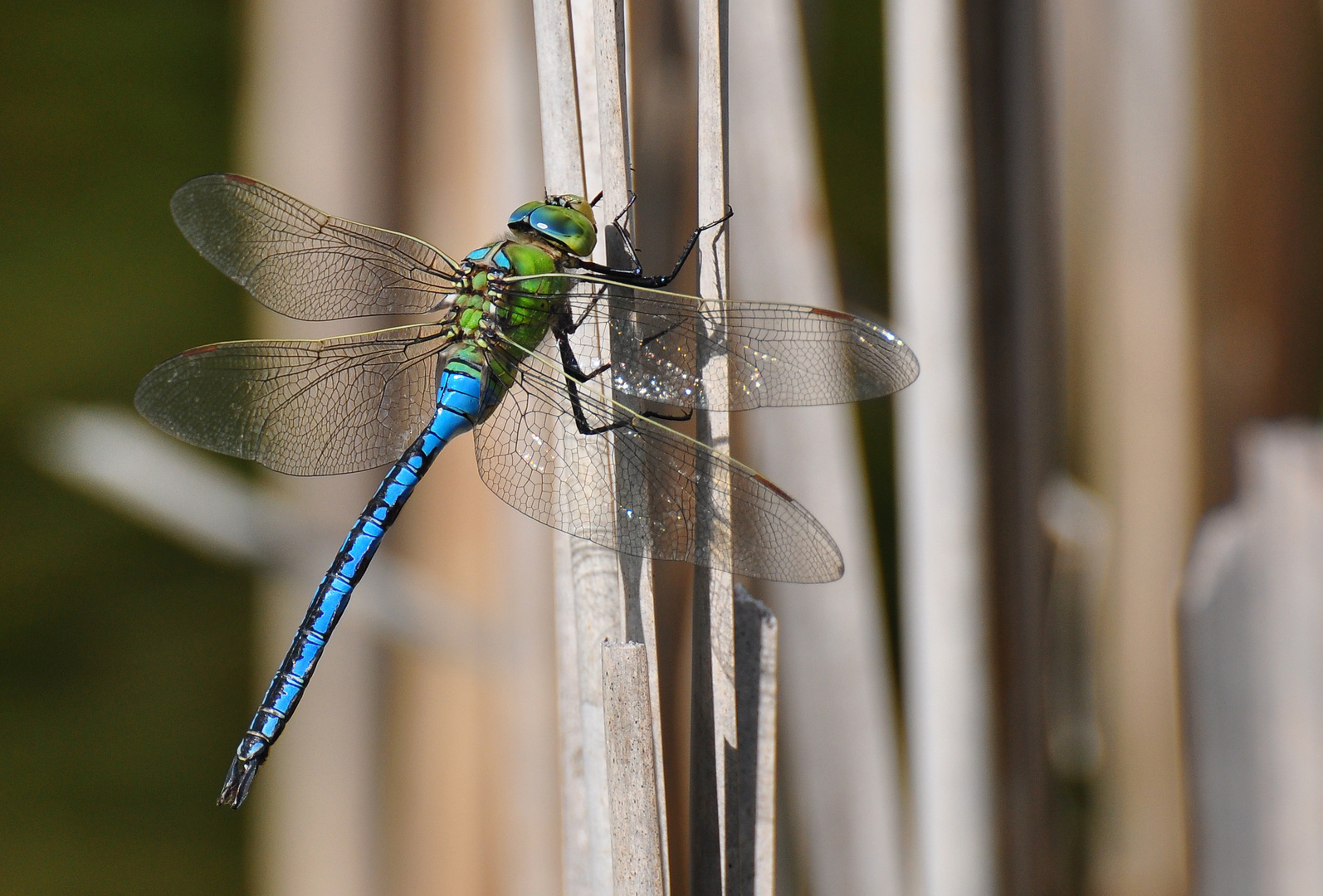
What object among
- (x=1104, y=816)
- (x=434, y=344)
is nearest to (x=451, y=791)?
(x=434, y=344)

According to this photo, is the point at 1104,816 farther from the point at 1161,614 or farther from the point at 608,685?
the point at 608,685

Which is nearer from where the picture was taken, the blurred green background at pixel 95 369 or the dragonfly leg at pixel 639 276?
the dragonfly leg at pixel 639 276

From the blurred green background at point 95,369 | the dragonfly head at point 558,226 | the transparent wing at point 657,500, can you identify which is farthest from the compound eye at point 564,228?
the blurred green background at point 95,369

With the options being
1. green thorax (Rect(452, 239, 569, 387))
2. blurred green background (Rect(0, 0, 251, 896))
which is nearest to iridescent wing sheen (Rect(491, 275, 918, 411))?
green thorax (Rect(452, 239, 569, 387))

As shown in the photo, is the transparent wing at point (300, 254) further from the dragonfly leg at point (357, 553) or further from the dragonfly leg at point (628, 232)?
the dragonfly leg at point (628, 232)

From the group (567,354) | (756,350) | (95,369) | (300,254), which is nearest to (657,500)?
(756,350)

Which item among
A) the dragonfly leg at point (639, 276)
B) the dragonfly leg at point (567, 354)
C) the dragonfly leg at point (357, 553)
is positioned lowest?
the dragonfly leg at point (357, 553)

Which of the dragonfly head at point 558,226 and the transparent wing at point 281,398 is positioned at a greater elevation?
the dragonfly head at point 558,226

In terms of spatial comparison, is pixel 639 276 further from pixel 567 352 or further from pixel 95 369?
pixel 95 369
